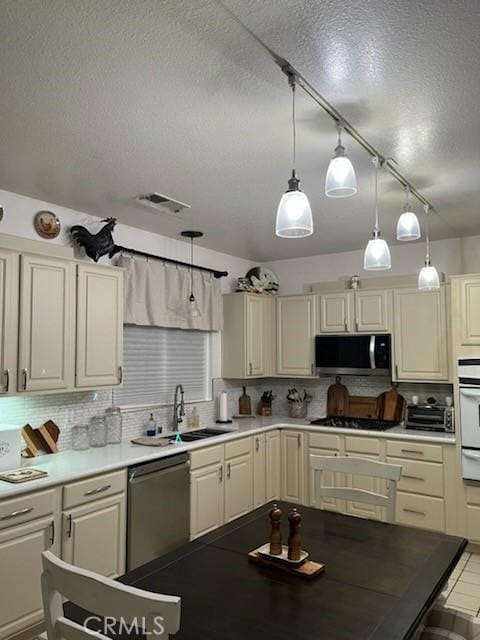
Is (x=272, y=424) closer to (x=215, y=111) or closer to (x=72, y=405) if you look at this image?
(x=72, y=405)

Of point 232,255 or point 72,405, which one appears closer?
point 72,405

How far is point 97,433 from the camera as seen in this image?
3561mm

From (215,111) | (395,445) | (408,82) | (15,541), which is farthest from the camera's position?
(395,445)

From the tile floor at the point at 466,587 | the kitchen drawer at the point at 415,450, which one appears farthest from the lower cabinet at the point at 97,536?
the kitchen drawer at the point at 415,450

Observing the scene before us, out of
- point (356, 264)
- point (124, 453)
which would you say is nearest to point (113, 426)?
point (124, 453)

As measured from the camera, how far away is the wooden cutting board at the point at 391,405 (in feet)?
15.4

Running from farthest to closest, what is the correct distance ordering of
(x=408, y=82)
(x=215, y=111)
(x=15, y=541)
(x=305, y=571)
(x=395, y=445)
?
(x=395, y=445)
(x=15, y=541)
(x=215, y=111)
(x=408, y=82)
(x=305, y=571)

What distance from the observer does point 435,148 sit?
2.55 m

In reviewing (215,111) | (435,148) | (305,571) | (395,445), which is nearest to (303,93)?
(215,111)

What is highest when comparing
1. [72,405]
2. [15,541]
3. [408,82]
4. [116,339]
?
[408,82]

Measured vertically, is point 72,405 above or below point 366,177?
below

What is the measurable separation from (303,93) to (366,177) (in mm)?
1073

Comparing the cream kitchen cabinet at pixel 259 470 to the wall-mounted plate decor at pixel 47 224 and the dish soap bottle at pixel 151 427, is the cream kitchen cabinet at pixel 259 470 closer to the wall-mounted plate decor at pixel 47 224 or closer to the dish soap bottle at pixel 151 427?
the dish soap bottle at pixel 151 427

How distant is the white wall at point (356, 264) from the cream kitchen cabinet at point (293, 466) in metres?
1.63
